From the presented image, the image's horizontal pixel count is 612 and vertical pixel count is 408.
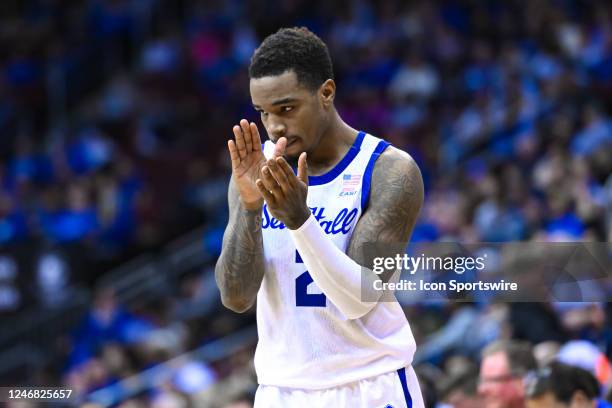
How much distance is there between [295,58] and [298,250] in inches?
31.0

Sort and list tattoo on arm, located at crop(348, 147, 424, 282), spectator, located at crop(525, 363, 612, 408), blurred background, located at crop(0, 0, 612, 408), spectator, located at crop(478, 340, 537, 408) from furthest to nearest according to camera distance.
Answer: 1. blurred background, located at crop(0, 0, 612, 408)
2. spectator, located at crop(478, 340, 537, 408)
3. spectator, located at crop(525, 363, 612, 408)
4. tattoo on arm, located at crop(348, 147, 424, 282)

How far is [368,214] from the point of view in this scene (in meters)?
4.64

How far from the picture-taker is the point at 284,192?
429cm

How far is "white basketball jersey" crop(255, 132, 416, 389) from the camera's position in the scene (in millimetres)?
4633

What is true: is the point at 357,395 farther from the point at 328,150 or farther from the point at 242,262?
the point at 328,150

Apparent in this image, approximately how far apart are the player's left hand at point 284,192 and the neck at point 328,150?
0.49m

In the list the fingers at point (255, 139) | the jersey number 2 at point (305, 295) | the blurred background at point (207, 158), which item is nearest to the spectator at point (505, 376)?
the blurred background at point (207, 158)

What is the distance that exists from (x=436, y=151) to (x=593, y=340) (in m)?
7.09

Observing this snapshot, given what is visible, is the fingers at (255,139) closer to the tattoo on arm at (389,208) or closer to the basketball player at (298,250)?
the basketball player at (298,250)

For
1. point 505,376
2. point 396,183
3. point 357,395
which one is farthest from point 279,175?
point 505,376

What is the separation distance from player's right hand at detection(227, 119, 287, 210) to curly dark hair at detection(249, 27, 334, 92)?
0.81 feet

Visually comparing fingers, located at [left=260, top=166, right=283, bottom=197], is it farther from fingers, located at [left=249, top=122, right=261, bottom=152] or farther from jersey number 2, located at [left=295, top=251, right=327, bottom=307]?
jersey number 2, located at [left=295, top=251, right=327, bottom=307]

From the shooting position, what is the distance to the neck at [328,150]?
4828 mm

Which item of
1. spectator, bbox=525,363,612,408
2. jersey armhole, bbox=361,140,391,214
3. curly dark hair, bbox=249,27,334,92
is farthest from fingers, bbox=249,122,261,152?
spectator, bbox=525,363,612,408
